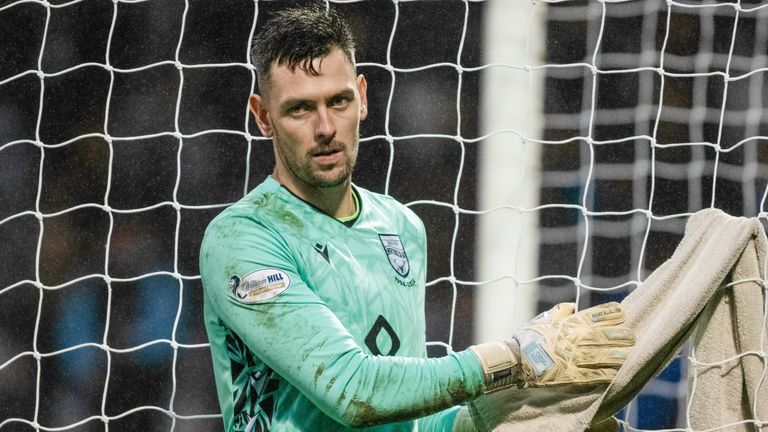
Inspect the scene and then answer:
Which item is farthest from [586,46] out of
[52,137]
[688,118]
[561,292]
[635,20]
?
[52,137]

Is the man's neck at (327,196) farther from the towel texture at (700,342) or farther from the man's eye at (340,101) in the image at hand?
the towel texture at (700,342)

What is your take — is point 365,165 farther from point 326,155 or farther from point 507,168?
point 326,155

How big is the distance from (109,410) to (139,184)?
0.69 metres

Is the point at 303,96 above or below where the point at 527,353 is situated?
above

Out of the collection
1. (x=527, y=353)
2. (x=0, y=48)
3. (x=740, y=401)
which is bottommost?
(x=740, y=401)

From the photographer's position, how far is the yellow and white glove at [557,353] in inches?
68.6

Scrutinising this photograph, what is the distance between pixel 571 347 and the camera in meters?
1.76

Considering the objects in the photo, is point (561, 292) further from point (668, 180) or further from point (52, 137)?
point (52, 137)

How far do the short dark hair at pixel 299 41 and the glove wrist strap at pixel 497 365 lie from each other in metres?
0.52

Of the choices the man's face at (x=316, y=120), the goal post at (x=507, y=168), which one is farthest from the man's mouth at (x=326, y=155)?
the goal post at (x=507, y=168)

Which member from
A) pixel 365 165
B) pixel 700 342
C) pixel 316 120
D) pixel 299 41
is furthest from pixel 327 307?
pixel 365 165

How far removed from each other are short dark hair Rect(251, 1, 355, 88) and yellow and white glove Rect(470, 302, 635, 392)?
1.75 ft

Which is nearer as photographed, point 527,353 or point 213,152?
point 527,353

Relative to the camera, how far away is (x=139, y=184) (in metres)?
3.61
